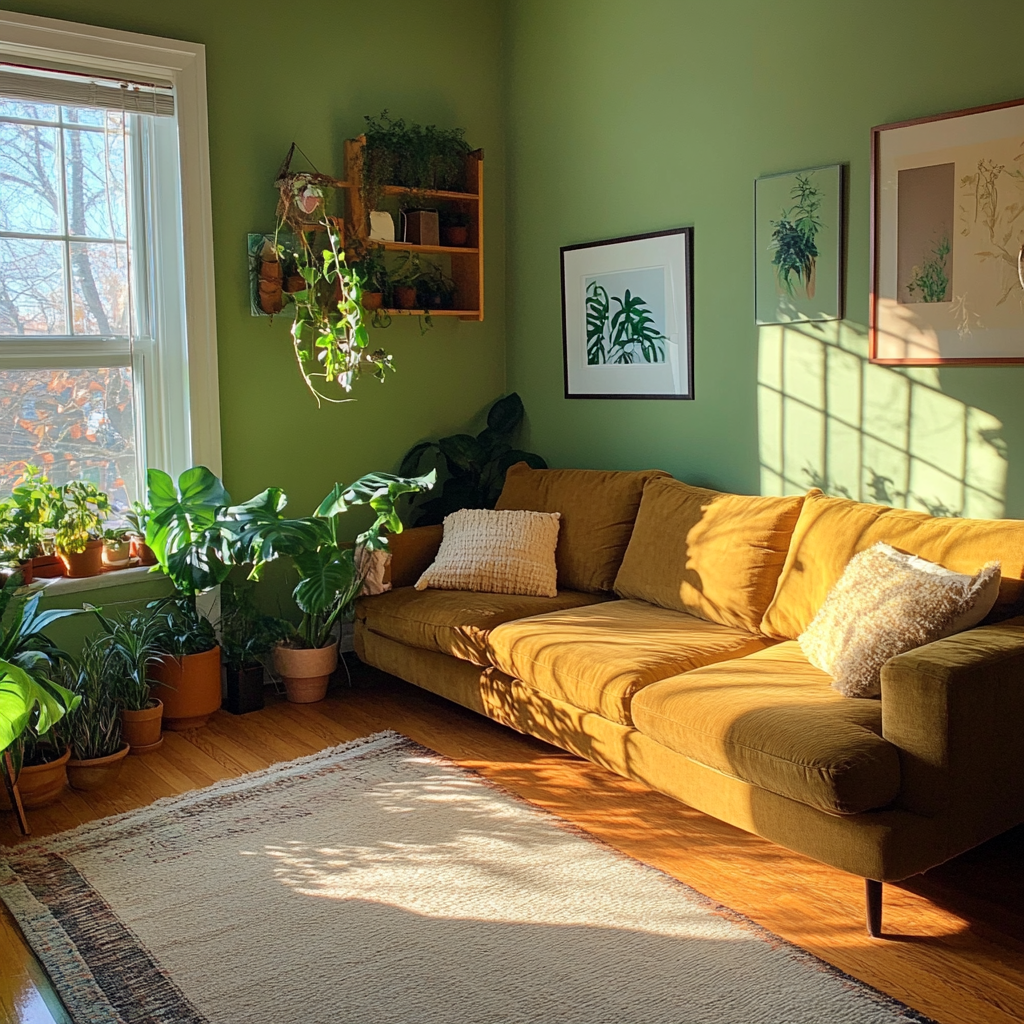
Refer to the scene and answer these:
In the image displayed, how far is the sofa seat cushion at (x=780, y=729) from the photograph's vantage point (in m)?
2.49

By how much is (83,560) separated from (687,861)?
2.39 meters

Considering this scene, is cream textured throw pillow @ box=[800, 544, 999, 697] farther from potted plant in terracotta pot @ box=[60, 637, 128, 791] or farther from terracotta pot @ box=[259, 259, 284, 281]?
terracotta pot @ box=[259, 259, 284, 281]

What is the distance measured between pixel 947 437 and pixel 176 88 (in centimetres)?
300

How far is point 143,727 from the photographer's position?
12.2ft

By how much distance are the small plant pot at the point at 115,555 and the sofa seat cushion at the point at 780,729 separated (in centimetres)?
211

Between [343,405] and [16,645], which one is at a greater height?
[343,405]

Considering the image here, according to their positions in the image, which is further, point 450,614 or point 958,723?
point 450,614

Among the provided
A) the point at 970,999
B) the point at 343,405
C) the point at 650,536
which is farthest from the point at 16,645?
the point at 970,999

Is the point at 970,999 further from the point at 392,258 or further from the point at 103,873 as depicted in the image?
the point at 392,258

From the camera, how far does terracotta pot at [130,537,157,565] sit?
4184 mm

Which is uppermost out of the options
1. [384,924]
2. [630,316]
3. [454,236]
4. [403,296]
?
[454,236]

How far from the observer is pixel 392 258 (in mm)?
4758

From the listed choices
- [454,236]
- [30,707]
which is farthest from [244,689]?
[454,236]

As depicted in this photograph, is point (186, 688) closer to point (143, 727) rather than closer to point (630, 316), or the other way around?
point (143, 727)
